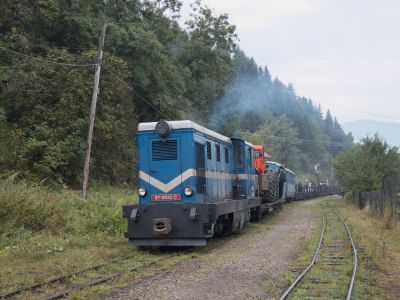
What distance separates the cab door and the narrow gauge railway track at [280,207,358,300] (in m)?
3.91

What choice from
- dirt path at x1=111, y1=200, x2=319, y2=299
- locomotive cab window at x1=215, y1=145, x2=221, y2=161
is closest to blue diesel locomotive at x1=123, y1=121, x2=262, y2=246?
locomotive cab window at x1=215, y1=145, x2=221, y2=161

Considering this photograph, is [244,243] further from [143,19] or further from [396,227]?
[143,19]

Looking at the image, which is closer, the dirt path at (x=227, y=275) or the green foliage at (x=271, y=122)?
the dirt path at (x=227, y=275)

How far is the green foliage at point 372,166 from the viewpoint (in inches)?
1256

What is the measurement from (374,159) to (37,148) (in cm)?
2058

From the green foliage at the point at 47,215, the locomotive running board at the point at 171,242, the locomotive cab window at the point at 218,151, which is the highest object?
the locomotive cab window at the point at 218,151

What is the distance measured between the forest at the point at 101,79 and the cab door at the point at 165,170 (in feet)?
27.3

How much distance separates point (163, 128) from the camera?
42.3 ft

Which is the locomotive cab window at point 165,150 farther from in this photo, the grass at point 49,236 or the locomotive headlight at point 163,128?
the grass at point 49,236

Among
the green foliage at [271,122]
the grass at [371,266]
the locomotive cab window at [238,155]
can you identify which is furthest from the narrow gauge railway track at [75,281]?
the green foliage at [271,122]

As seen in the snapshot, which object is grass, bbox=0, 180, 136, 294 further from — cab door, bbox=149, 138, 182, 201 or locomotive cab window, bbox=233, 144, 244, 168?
locomotive cab window, bbox=233, 144, 244, 168

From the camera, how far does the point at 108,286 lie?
8.15 m

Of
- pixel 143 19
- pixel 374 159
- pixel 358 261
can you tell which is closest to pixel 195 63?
pixel 143 19

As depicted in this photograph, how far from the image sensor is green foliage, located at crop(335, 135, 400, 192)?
3191 cm
